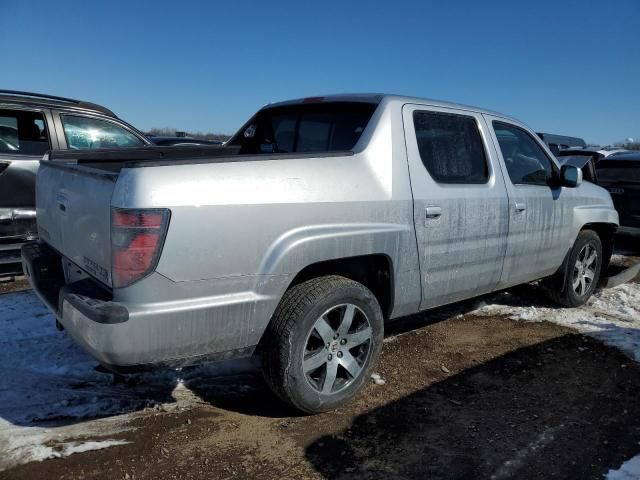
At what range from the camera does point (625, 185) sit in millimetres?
7926

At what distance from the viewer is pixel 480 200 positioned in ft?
12.5

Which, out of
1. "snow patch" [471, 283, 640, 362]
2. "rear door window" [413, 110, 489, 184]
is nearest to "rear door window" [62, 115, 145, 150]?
"rear door window" [413, 110, 489, 184]

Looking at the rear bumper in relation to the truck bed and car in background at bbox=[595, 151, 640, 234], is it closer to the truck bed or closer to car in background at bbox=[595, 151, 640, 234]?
the truck bed

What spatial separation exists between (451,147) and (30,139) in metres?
4.41

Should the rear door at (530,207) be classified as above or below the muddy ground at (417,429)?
above

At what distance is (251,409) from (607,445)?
2.05 m

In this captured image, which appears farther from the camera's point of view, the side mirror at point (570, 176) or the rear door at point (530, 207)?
the side mirror at point (570, 176)

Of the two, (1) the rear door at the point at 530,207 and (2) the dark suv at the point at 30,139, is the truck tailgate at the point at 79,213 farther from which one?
(1) the rear door at the point at 530,207

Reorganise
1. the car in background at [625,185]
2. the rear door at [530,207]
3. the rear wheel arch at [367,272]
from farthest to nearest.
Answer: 1. the car in background at [625,185]
2. the rear door at [530,207]
3. the rear wheel arch at [367,272]

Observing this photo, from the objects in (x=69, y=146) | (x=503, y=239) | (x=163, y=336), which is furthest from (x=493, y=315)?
(x=69, y=146)

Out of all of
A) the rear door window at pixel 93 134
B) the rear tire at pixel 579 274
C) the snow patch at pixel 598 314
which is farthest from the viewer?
the rear door window at pixel 93 134

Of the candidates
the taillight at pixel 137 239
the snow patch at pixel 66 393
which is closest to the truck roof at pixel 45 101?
the snow patch at pixel 66 393

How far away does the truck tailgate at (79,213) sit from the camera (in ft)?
8.16

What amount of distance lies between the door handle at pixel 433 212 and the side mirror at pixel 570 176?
1.82m
